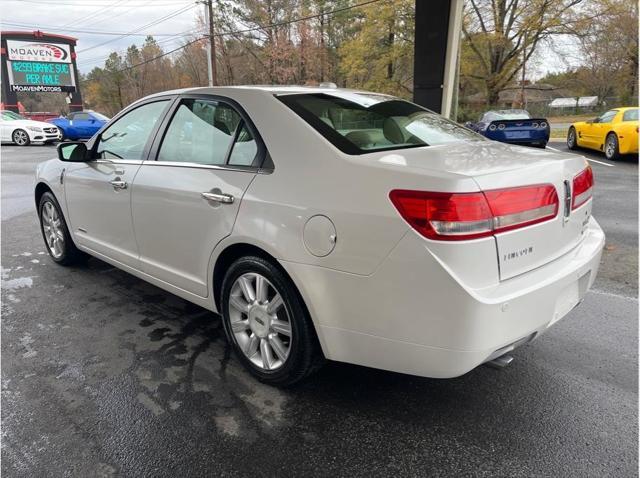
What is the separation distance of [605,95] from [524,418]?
4587cm

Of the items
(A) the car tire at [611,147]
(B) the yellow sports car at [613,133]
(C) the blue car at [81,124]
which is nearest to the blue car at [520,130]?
(B) the yellow sports car at [613,133]

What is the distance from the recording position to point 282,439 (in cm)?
227

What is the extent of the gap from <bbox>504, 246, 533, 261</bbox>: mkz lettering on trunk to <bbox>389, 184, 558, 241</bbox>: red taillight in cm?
11

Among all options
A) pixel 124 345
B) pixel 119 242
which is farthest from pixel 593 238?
pixel 119 242

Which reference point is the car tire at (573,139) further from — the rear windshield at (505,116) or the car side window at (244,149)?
the car side window at (244,149)

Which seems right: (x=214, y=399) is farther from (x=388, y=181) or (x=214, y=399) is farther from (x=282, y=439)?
(x=388, y=181)

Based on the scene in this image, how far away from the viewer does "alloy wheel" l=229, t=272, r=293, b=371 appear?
2549 mm

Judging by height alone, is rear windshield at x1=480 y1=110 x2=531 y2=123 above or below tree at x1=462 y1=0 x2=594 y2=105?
below

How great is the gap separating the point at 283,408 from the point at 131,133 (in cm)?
237

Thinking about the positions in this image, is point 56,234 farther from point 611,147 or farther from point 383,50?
point 383,50

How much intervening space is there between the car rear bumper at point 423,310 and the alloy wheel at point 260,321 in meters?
0.27

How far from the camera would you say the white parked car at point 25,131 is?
20125 millimetres

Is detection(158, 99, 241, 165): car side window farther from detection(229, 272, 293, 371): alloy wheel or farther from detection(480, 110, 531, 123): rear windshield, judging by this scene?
detection(480, 110, 531, 123): rear windshield

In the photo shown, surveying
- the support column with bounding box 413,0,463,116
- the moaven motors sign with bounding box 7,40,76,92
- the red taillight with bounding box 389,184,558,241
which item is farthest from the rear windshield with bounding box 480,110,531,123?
the moaven motors sign with bounding box 7,40,76,92
